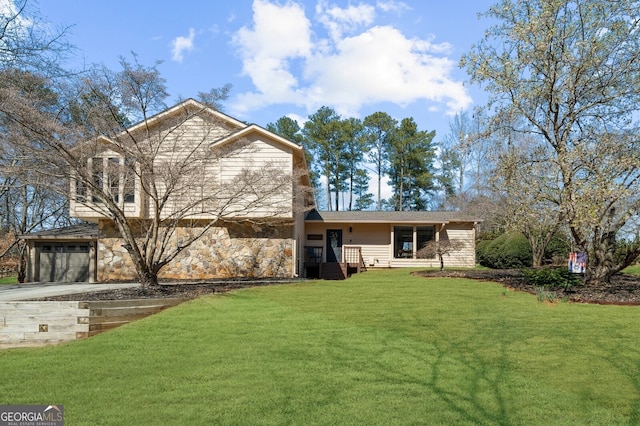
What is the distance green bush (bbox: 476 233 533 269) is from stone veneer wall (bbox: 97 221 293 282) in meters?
10.6

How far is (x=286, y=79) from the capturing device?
17.0 m

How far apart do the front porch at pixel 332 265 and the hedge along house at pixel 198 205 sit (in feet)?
0.24

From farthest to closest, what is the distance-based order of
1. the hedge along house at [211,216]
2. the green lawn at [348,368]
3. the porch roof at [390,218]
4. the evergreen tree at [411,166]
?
the evergreen tree at [411,166], the porch roof at [390,218], the hedge along house at [211,216], the green lawn at [348,368]

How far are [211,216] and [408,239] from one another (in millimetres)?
11180

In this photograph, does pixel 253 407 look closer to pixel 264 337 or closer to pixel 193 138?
pixel 264 337

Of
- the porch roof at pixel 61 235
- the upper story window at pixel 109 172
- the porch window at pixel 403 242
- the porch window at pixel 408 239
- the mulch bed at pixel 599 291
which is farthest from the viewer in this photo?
the porch window at pixel 403 242

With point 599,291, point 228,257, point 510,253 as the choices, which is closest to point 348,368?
point 599,291

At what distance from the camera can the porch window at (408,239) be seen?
22752 mm

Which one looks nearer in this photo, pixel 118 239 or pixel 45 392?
pixel 45 392

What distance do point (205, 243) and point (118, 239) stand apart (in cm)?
338

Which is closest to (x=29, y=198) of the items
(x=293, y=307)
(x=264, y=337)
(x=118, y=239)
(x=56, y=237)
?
(x=56, y=237)

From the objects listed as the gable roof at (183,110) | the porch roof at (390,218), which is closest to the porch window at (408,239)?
the porch roof at (390,218)

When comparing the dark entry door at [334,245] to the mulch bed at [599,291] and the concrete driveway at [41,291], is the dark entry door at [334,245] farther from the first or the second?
the concrete driveway at [41,291]

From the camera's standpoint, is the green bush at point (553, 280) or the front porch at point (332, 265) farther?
the front porch at point (332, 265)
